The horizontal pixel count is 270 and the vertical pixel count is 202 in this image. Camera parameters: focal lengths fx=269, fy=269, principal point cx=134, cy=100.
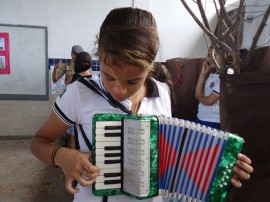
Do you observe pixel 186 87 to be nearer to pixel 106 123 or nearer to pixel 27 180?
pixel 27 180

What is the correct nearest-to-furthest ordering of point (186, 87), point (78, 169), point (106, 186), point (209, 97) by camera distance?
1. point (78, 169)
2. point (106, 186)
3. point (209, 97)
4. point (186, 87)

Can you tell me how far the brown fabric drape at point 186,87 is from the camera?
3.80 m

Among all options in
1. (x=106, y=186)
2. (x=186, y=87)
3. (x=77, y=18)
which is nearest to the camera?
(x=106, y=186)

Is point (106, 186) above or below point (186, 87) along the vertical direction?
below

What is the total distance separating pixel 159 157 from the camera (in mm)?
988

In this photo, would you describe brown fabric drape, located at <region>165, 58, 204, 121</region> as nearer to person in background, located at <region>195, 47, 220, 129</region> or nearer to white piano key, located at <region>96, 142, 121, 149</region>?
person in background, located at <region>195, 47, 220, 129</region>

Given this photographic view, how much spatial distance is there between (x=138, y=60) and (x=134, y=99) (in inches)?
8.8

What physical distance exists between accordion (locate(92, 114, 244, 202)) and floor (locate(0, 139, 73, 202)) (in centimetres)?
193

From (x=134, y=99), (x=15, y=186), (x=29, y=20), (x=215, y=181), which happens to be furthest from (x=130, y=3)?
(x=215, y=181)

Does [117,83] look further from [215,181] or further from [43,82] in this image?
[43,82]

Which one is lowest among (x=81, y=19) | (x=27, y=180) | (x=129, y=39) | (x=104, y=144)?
(x=27, y=180)

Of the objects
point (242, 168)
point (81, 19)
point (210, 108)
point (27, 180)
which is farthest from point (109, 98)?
point (81, 19)

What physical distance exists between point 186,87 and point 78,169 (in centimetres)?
325

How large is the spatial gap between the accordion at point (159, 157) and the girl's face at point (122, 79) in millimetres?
93
